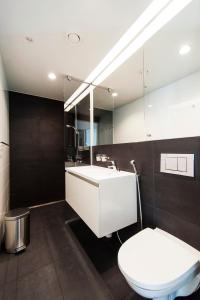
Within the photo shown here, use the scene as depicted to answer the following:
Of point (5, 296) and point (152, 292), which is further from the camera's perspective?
point (5, 296)

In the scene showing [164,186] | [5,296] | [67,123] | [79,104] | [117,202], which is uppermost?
[79,104]

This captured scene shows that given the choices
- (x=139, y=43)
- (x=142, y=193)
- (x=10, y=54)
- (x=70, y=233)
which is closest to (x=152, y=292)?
(x=142, y=193)

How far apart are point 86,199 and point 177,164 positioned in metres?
0.94

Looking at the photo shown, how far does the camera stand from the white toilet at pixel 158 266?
0.74 meters

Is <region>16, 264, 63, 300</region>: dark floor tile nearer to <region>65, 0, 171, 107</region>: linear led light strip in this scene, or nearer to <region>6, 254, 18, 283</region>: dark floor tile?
<region>6, 254, 18, 283</region>: dark floor tile

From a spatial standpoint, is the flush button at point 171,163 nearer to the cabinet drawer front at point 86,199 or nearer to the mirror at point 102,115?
the cabinet drawer front at point 86,199

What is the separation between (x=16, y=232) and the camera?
1.58 m

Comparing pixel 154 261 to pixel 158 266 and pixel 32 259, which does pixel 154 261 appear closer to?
pixel 158 266

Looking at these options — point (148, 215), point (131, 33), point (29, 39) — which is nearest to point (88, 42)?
point (131, 33)

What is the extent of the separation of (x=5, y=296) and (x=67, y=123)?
245cm

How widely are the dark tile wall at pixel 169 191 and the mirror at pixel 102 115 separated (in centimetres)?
67

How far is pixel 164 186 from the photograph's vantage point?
4.14 feet

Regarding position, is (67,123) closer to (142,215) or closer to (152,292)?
(142,215)

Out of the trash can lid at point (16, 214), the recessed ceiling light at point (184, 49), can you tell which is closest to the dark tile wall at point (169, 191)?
the recessed ceiling light at point (184, 49)
